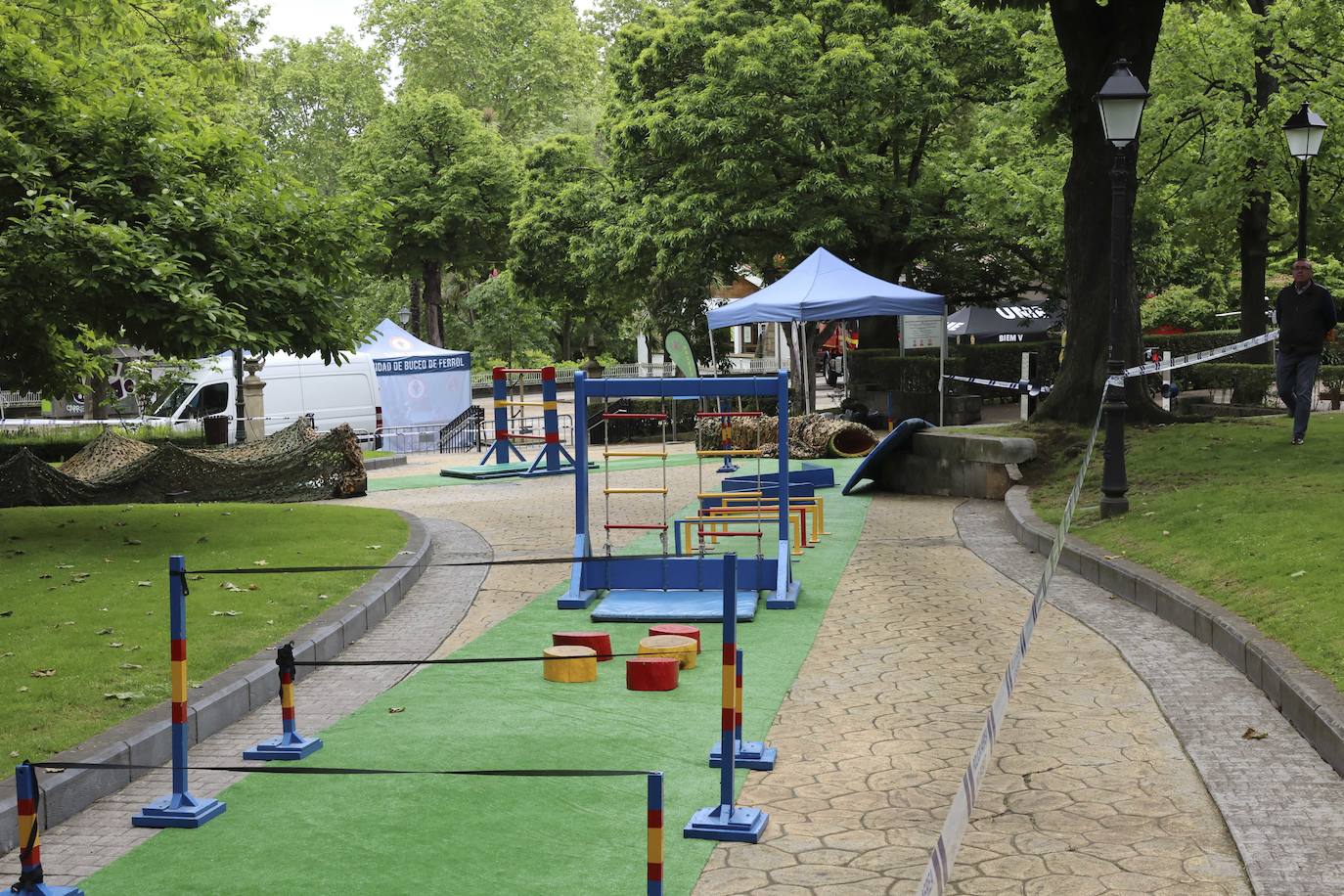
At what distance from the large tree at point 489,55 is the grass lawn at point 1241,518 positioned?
56179 mm

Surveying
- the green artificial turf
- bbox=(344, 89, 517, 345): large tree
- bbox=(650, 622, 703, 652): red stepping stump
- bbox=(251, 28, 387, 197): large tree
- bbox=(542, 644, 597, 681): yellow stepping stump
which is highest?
bbox=(251, 28, 387, 197): large tree

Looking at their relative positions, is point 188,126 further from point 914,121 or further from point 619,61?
point 619,61

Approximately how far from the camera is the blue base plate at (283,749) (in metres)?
7.04

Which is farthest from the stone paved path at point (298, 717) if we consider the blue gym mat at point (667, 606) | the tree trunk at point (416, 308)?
the tree trunk at point (416, 308)

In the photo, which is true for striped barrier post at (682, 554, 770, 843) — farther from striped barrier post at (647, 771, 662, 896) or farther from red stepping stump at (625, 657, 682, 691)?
red stepping stump at (625, 657, 682, 691)

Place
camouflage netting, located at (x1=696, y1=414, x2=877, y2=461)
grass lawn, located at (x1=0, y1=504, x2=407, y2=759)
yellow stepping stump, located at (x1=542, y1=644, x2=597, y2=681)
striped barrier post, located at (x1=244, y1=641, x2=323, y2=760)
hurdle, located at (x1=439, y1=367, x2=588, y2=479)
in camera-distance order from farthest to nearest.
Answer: camouflage netting, located at (x1=696, y1=414, x2=877, y2=461) < hurdle, located at (x1=439, y1=367, x2=588, y2=479) < yellow stepping stump, located at (x1=542, y1=644, x2=597, y2=681) < grass lawn, located at (x1=0, y1=504, x2=407, y2=759) < striped barrier post, located at (x1=244, y1=641, x2=323, y2=760)

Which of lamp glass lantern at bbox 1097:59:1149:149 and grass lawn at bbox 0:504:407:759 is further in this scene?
lamp glass lantern at bbox 1097:59:1149:149

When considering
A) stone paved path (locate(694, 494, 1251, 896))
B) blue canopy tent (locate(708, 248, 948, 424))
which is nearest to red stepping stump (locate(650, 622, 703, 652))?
stone paved path (locate(694, 494, 1251, 896))

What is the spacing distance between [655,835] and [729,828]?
1.42 m

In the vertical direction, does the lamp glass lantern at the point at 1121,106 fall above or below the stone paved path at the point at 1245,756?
above

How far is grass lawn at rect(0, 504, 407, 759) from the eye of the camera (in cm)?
770

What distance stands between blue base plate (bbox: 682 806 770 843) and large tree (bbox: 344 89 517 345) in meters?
44.9

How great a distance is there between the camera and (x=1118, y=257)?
13.2 metres

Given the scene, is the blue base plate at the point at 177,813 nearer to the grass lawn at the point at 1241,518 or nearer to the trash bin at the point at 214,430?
the grass lawn at the point at 1241,518
